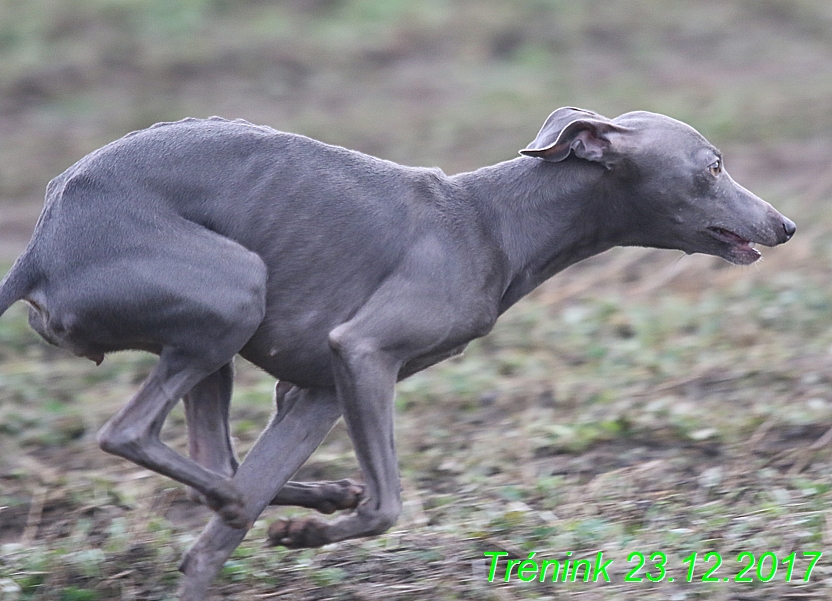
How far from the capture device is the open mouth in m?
4.66

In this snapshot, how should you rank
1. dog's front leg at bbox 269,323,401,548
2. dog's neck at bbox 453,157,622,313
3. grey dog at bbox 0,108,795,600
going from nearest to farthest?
1. grey dog at bbox 0,108,795,600
2. dog's front leg at bbox 269,323,401,548
3. dog's neck at bbox 453,157,622,313

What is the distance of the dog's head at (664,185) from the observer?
4.51 metres

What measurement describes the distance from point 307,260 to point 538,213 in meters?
0.92

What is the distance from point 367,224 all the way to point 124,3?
10149 millimetres

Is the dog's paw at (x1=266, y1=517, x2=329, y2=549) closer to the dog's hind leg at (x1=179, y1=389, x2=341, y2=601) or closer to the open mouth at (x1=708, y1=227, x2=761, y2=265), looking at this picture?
the dog's hind leg at (x1=179, y1=389, x2=341, y2=601)

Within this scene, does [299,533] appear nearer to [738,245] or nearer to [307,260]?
[307,260]

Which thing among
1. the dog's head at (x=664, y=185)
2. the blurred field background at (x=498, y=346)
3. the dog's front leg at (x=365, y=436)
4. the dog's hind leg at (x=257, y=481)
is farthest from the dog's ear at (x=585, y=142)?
the blurred field background at (x=498, y=346)

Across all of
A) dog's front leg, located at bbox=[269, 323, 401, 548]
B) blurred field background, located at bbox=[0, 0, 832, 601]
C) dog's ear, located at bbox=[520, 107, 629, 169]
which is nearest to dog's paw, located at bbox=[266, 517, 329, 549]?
dog's front leg, located at bbox=[269, 323, 401, 548]

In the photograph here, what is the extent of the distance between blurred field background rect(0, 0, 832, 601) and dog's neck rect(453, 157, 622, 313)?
106 centimetres

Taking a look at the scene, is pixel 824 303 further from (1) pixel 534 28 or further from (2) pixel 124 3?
(2) pixel 124 3

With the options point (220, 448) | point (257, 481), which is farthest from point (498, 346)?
point (257, 481)

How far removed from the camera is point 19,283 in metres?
4.08

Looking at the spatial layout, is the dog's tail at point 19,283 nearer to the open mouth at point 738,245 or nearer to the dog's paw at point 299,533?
the dog's paw at point 299,533

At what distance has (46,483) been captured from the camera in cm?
533
